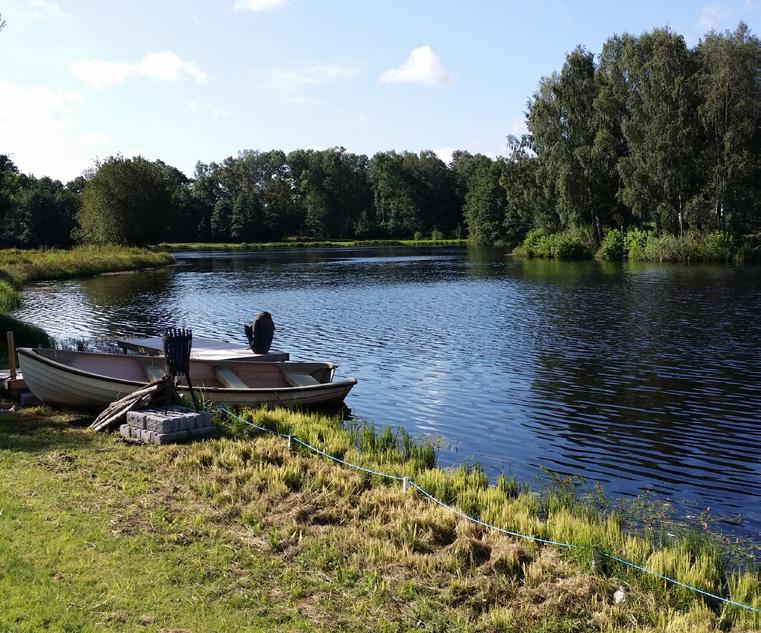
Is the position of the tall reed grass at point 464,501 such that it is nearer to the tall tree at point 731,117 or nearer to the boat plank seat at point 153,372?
the boat plank seat at point 153,372

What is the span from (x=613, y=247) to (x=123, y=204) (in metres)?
54.9

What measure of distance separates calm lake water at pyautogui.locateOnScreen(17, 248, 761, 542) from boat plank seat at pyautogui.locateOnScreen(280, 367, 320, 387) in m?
1.21

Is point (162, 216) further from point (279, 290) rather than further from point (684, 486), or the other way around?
point (684, 486)

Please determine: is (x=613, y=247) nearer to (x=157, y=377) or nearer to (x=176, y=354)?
(x=157, y=377)

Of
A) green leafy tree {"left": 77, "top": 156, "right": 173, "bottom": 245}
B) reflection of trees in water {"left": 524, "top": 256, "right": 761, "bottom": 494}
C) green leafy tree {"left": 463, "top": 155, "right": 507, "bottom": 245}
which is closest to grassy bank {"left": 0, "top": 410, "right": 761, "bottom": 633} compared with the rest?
reflection of trees in water {"left": 524, "top": 256, "right": 761, "bottom": 494}

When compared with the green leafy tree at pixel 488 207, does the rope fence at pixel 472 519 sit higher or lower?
lower

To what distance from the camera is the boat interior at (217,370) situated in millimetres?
15367

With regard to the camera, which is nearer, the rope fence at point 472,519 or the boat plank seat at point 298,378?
the rope fence at point 472,519

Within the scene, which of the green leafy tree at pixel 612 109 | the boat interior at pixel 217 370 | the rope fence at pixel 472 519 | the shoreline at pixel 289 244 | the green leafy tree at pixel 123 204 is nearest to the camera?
the rope fence at pixel 472 519

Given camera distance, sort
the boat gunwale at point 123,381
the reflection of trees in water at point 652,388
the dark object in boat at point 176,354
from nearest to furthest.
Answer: the reflection of trees in water at point 652,388, the dark object in boat at point 176,354, the boat gunwale at point 123,381

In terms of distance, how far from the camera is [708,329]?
2588 centimetres

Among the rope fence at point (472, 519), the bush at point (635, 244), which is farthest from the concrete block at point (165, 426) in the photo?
the bush at point (635, 244)

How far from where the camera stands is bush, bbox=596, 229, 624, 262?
218ft

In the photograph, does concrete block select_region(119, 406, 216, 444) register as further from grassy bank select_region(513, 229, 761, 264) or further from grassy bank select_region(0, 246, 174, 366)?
grassy bank select_region(513, 229, 761, 264)
